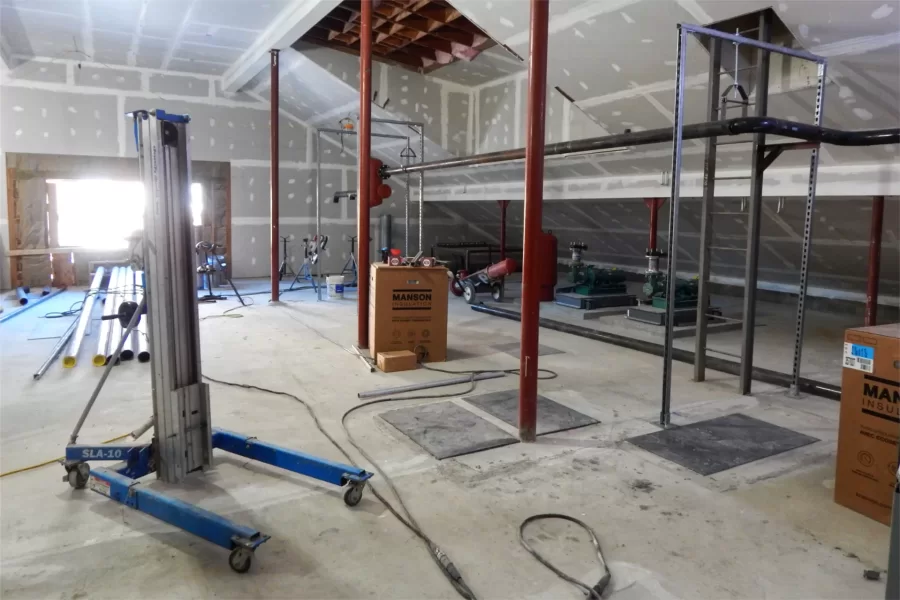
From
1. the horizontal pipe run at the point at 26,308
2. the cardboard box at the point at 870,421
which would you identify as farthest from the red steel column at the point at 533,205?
the horizontal pipe run at the point at 26,308

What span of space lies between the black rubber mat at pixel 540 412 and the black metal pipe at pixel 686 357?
158 cm

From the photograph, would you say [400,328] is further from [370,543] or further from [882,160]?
[882,160]

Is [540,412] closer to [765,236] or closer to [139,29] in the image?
[765,236]

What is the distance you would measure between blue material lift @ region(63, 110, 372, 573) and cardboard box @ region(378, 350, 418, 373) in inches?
72.9

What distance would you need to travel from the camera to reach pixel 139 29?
727 cm

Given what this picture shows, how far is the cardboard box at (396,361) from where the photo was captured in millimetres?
4566

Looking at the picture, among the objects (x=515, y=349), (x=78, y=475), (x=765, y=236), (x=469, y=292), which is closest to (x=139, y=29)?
(x=469, y=292)

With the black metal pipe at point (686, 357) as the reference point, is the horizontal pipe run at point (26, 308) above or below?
above

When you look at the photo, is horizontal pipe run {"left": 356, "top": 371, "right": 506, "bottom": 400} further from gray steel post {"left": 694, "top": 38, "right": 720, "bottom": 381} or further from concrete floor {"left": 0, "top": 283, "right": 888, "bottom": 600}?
gray steel post {"left": 694, "top": 38, "right": 720, "bottom": 381}

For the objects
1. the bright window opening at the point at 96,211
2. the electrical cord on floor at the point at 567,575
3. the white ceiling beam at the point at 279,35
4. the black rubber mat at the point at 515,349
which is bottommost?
the electrical cord on floor at the point at 567,575

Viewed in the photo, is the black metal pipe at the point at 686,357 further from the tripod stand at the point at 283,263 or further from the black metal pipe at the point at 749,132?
the tripod stand at the point at 283,263

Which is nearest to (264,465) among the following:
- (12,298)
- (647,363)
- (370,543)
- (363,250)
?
(370,543)

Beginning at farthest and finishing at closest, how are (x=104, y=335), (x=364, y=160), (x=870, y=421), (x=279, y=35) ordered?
(x=279, y=35), (x=104, y=335), (x=364, y=160), (x=870, y=421)

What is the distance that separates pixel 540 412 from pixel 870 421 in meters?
1.70
